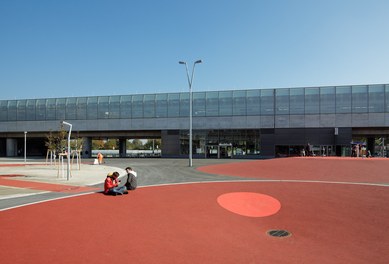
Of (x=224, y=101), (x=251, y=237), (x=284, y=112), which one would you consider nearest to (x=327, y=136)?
(x=284, y=112)

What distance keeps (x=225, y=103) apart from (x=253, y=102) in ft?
16.1

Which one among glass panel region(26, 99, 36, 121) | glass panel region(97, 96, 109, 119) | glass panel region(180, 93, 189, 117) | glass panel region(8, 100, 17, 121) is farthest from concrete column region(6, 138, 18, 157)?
glass panel region(180, 93, 189, 117)

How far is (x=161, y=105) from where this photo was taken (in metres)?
55.3

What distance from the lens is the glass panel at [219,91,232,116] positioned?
5291 centimetres

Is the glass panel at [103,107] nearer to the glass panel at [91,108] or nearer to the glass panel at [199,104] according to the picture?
the glass panel at [91,108]

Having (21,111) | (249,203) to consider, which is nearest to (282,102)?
(249,203)

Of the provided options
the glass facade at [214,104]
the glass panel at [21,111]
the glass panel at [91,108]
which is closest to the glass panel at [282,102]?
the glass facade at [214,104]

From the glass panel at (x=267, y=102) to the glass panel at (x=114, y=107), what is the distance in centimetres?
2712

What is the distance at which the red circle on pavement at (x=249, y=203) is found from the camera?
10308 mm

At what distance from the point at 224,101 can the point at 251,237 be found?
46.1 meters

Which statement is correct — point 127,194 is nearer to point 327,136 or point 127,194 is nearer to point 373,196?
point 373,196

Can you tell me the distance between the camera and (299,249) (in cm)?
711

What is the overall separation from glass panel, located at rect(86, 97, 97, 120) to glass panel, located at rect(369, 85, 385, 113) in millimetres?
48815

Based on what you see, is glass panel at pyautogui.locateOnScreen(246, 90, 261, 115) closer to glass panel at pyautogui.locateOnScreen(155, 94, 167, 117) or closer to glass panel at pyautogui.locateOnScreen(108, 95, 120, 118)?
glass panel at pyautogui.locateOnScreen(155, 94, 167, 117)
